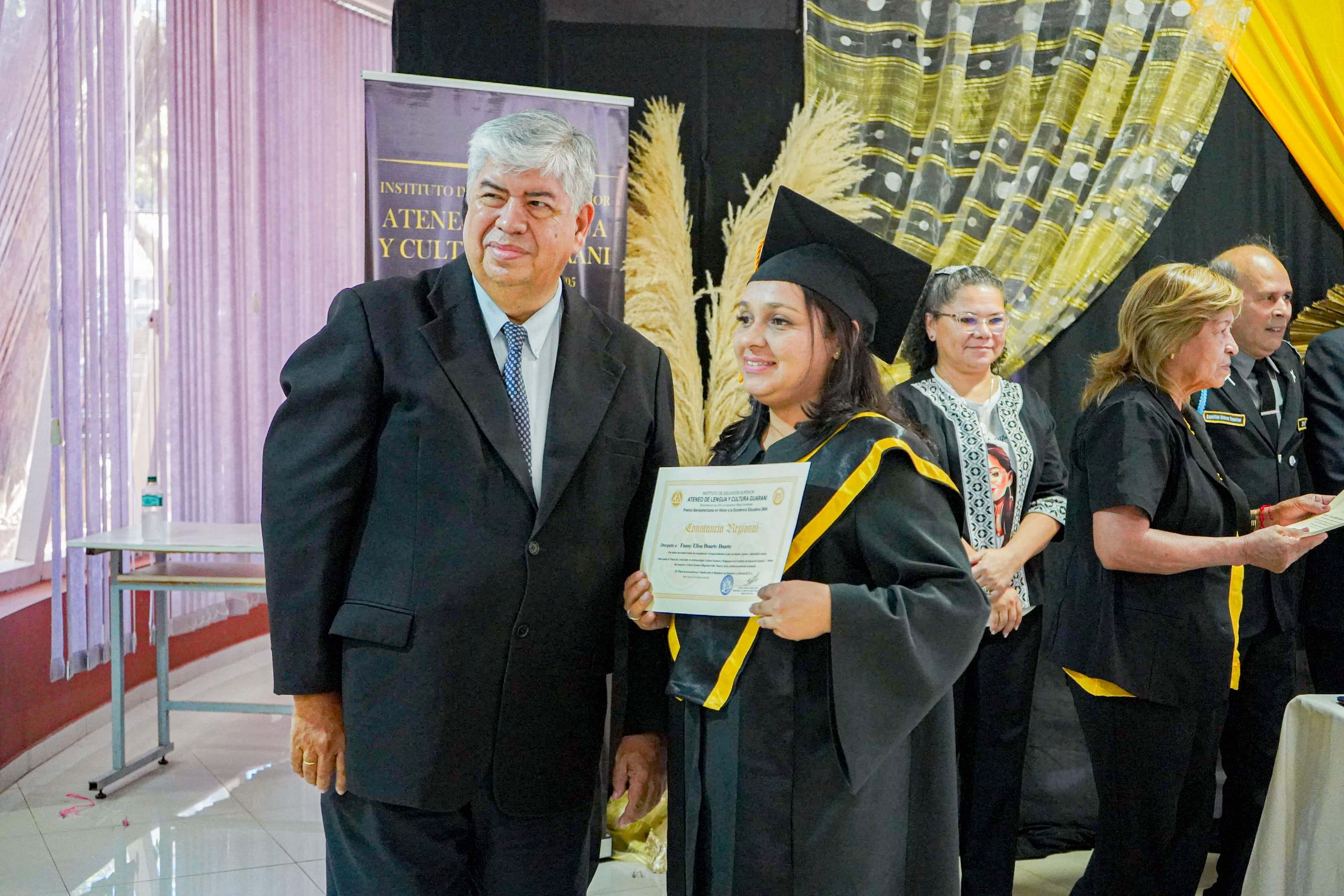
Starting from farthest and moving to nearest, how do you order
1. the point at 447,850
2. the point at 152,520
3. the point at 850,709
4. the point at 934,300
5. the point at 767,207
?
the point at 152,520, the point at 767,207, the point at 934,300, the point at 447,850, the point at 850,709

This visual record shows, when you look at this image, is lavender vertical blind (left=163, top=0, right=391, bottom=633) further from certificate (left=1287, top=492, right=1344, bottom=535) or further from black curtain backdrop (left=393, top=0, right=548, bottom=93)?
certificate (left=1287, top=492, right=1344, bottom=535)

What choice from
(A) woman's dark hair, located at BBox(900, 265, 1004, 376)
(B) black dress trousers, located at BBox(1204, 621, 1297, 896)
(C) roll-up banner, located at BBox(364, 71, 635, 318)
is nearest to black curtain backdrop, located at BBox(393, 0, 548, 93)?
(C) roll-up banner, located at BBox(364, 71, 635, 318)

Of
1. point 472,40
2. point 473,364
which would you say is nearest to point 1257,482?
point 473,364

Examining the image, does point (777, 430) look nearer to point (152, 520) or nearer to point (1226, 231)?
point (1226, 231)

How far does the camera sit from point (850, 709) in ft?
4.59

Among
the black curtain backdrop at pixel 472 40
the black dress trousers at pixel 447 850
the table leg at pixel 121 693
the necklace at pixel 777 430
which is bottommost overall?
the table leg at pixel 121 693

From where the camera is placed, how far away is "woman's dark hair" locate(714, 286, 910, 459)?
1.56m

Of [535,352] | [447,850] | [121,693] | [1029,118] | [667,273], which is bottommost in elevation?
[121,693]

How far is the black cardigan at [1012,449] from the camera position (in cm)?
275

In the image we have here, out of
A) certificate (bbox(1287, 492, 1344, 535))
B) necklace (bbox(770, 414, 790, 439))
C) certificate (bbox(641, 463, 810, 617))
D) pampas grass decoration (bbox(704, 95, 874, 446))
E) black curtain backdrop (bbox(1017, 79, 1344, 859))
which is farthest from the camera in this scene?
black curtain backdrop (bbox(1017, 79, 1344, 859))

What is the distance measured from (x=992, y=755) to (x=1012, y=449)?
0.80 metres

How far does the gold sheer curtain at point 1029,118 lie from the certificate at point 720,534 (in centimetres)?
240

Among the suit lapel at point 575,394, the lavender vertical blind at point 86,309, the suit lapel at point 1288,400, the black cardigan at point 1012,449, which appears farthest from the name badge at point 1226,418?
the lavender vertical blind at point 86,309

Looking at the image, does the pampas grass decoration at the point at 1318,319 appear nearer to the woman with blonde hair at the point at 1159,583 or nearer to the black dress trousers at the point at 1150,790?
the woman with blonde hair at the point at 1159,583
